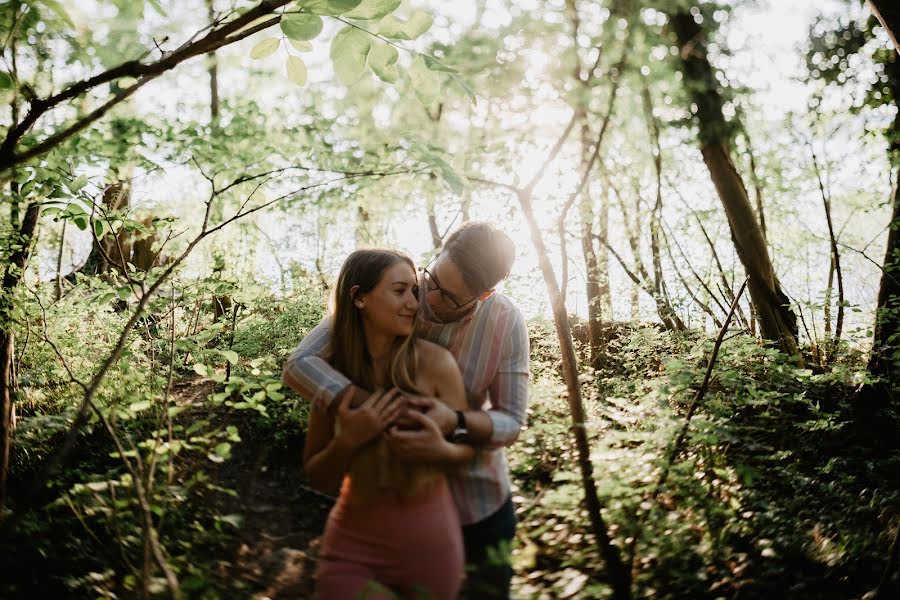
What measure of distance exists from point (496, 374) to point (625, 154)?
616 cm

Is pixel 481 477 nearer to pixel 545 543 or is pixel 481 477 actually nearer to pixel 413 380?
pixel 413 380

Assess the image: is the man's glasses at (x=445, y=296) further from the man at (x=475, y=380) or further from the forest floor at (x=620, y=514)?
the forest floor at (x=620, y=514)

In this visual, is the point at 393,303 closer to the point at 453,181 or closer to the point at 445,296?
the point at 445,296

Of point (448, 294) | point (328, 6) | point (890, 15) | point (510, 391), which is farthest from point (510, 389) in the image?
point (890, 15)

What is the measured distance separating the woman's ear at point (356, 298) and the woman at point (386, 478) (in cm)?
4

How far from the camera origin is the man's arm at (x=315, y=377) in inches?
64.9

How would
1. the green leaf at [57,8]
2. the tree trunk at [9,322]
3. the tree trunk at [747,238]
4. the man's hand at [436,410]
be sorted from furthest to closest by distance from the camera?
the tree trunk at [747,238] < the tree trunk at [9,322] < the man's hand at [436,410] < the green leaf at [57,8]

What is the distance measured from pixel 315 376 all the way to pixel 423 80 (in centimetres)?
104

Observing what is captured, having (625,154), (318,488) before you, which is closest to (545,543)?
(318,488)

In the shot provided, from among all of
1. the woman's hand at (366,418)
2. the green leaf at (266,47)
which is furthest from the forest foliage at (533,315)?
the woman's hand at (366,418)

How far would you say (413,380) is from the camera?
1714mm

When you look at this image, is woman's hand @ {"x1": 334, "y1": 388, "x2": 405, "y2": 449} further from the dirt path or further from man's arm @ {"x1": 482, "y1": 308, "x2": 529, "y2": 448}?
the dirt path

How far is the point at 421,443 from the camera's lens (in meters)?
1.51

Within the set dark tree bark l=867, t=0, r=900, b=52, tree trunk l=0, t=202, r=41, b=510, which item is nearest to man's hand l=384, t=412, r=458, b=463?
tree trunk l=0, t=202, r=41, b=510
